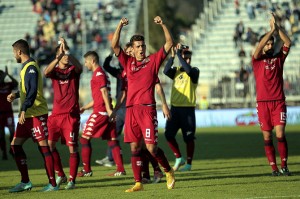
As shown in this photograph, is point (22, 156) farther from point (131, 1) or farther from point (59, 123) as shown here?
point (131, 1)

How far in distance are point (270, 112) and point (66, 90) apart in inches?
140

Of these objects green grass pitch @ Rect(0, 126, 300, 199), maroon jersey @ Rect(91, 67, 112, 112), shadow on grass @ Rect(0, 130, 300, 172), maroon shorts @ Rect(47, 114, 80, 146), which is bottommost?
shadow on grass @ Rect(0, 130, 300, 172)

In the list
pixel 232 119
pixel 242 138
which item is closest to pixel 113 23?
pixel 232 119

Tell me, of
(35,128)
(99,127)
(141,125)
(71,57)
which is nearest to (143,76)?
(141,125)

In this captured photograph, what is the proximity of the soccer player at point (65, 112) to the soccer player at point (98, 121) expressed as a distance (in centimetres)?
160

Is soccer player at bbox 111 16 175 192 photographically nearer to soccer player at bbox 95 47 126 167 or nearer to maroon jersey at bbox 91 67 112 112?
maroon jersey at bbox 91 67 112 112

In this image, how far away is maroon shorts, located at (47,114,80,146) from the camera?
15266mm

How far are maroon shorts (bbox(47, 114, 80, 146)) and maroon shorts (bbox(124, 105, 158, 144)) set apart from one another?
136cm

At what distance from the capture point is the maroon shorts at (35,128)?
1443 centimetres

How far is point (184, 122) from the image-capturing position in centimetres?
1897

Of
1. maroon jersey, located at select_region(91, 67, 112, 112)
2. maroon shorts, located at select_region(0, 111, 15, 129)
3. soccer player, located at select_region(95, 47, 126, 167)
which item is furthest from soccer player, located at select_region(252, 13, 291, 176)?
maroon shorts, located at select_region(0, 111, 15, 129)

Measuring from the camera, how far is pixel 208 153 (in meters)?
23.1

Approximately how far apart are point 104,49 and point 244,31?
7486 millimetres

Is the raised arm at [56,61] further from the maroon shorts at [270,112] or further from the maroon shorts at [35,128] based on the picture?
the maroon shorts at [270,112]
